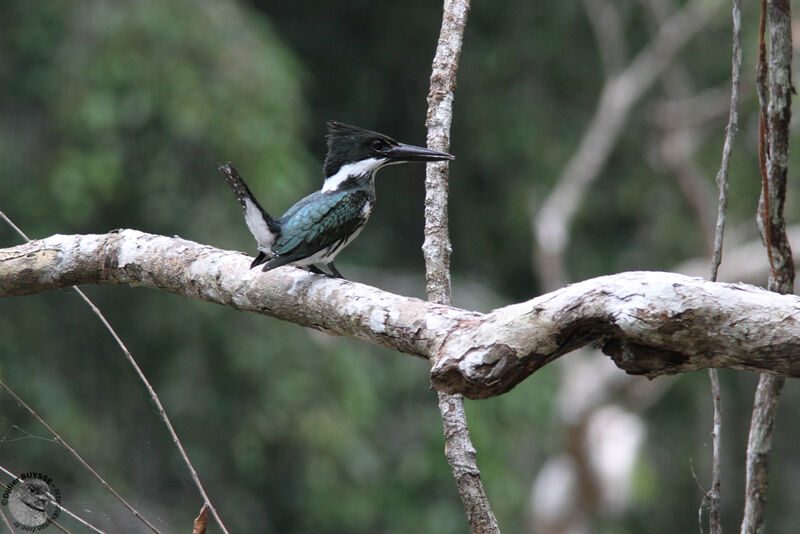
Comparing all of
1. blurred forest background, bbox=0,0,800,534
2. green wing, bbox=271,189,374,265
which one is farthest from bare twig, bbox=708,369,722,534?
blurred forest background, bbox=0,0,800,534

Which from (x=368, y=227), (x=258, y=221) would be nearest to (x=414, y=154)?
(x=258, y=221)

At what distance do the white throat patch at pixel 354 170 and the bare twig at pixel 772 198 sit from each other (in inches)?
62.7

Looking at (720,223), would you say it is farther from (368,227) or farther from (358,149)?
(368,227)

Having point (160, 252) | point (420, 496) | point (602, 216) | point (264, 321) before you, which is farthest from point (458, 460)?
point (602, 216)

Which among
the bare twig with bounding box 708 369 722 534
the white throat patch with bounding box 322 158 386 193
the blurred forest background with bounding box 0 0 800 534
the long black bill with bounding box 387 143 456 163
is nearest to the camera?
the bare twig with bounding box 708 369 722 534

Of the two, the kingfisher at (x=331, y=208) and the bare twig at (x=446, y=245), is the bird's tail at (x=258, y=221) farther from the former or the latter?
the bare twig at (x=446, y=245)

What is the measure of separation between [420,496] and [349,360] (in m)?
1.83

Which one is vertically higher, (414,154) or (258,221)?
(414,154)

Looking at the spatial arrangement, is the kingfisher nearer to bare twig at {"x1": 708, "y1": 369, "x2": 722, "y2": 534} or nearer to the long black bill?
the long black bill

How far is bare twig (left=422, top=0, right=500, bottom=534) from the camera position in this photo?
8.66ft

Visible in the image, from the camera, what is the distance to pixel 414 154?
3689 mm

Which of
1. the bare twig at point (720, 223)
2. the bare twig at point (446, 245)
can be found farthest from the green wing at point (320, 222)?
the bare twig at point (720, 223)

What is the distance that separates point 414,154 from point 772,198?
A: 4.31 ft

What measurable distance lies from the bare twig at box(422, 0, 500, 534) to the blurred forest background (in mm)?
2986
